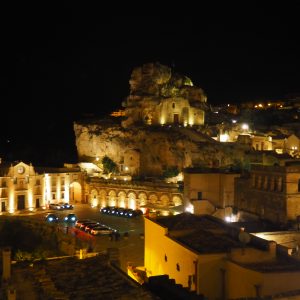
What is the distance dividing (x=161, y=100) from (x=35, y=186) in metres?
20.8

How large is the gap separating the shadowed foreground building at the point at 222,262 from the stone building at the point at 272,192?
8946 millimetres

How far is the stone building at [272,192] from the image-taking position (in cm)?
3216

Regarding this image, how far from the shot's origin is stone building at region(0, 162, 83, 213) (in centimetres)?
5481

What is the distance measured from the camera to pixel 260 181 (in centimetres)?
3525

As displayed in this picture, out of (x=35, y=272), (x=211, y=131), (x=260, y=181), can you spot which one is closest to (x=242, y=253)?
(x=35, y=272)

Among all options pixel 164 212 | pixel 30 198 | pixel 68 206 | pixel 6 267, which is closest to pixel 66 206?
pixel 68 206

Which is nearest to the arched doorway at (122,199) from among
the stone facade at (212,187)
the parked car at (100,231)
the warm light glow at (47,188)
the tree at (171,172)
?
the tree at (171,172)

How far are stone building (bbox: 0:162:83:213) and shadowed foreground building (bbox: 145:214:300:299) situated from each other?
33918 mm

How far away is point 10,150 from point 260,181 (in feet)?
218

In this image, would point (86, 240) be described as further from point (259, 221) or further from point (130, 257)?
point (259, 221)

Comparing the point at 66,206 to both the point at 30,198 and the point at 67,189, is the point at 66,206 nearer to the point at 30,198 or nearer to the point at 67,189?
the point at 67,189

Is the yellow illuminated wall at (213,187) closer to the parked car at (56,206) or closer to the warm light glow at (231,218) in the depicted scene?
the warm light glow at (231,218)

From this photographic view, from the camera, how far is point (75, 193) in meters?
61.9

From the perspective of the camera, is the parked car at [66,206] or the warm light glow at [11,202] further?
the parked car at [66,206]
